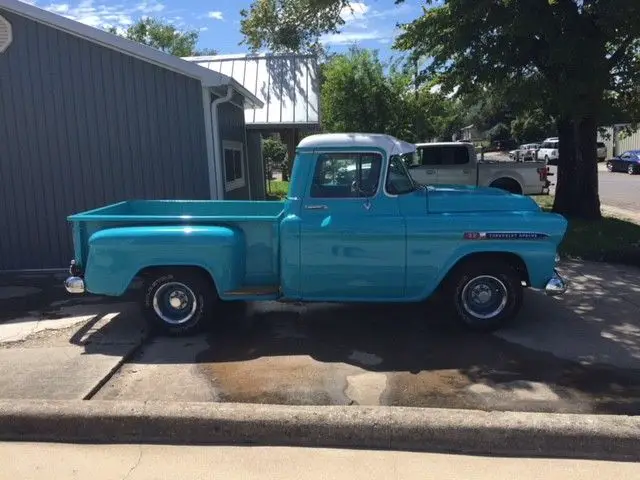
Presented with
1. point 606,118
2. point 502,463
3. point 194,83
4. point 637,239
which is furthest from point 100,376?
point 606,118

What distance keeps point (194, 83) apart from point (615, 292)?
20.8 ft

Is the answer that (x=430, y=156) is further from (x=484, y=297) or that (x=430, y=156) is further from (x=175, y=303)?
(x=175, y=303)

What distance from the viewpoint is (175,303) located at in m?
5.96

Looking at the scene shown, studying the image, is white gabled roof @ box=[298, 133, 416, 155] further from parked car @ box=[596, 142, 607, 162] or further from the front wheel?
parked car @ box=[596, 142, 607, 162]

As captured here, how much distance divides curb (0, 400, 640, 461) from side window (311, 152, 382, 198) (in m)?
2.37

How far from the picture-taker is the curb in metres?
3.79

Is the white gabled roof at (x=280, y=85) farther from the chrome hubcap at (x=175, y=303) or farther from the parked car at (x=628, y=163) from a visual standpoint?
the parked car at (x=628, y=163)

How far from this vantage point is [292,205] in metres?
5.86

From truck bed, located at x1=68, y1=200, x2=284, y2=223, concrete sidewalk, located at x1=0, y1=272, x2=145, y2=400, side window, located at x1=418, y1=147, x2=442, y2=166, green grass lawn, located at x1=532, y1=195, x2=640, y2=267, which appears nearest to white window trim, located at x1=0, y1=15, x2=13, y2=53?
truck bed, located at x1=68, y1=200, x2=284, y2=223

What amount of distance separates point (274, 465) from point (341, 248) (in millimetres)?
2458

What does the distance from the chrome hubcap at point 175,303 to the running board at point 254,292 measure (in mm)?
409

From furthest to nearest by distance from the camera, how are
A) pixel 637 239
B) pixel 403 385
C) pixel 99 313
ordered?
pixel 637 239, pixel 99 313, pixel 403 385

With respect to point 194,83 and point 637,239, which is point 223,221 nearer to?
point 194,83

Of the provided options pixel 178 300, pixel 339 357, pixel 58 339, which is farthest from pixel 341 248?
pixel 58 339
